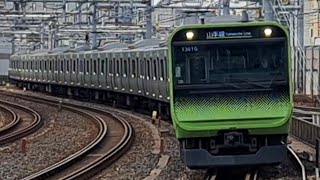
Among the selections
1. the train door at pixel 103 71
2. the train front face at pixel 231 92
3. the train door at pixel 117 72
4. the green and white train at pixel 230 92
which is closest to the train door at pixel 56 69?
the train door at pixel 103 71

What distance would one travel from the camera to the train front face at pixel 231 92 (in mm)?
9828

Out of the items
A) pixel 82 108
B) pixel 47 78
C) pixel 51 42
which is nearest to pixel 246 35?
pixel 82 108

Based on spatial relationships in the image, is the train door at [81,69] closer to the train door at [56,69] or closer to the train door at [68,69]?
the train door at [68,69]

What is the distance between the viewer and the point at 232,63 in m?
10.0

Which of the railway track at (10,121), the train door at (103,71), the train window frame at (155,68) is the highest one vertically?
the train window frame at (155,68)

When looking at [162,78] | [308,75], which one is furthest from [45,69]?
[162,78]

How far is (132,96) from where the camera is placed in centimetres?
2492

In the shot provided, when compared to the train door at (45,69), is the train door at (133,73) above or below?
above

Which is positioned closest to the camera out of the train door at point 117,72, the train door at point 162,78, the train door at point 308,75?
the train door at point 162,78

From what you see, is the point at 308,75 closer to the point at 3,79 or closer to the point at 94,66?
the point at 94,66

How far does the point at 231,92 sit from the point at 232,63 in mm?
423

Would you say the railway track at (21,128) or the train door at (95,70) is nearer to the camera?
the railway track at (21,128)

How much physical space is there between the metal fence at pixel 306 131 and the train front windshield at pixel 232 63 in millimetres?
3705

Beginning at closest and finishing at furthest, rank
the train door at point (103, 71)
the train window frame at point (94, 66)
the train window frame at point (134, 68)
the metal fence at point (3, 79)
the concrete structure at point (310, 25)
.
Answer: the train window frame at point (134, 68)
the train door at point (103, 71)
the train window frame at point (94, 66)
the concrete structure at point (310, 25)
the metal fence at point (3, 79)
